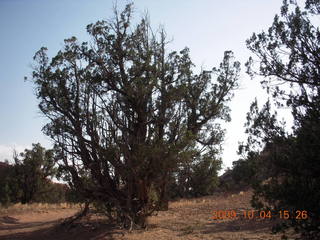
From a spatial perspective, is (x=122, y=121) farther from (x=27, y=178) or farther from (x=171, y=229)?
(x=27, y=178)

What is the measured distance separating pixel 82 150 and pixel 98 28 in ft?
14.8

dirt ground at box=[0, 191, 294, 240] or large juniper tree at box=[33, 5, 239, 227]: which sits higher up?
large juniper tree at box=[33, 5, 239, 227]

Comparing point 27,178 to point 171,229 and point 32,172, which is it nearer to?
point 32,172

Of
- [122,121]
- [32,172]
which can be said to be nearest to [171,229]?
[122,121]

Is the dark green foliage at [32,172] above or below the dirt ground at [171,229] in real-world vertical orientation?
above

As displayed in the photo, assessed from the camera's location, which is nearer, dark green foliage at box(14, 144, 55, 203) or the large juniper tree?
the large juniper tree

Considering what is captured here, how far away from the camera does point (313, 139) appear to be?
5148 millimetres

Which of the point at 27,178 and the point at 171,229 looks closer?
the point at 171,229

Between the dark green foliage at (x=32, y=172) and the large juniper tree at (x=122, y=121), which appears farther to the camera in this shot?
the dark green foliage at (x=32, y=172)

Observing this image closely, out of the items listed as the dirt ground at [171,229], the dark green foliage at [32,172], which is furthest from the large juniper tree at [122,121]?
the dark green foliage at [32,172]

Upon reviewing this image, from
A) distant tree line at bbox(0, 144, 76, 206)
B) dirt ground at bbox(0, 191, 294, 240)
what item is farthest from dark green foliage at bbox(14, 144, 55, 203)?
dirt ground at bbox(0, 191, 294, 240)

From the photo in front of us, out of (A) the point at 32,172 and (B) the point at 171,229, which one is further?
(A) the point at 32,172

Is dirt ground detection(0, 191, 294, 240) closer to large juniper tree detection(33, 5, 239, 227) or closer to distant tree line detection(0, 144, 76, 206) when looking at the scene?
Answer: large juniper tree detection(33, 5, 239, 227)

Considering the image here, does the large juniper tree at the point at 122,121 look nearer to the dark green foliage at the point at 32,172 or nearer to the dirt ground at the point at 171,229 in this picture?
the dirt ground at the point at 171,229
